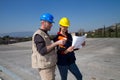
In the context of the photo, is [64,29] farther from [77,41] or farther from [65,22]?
[77,41]

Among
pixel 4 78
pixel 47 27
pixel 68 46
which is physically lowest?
pixel 4 78

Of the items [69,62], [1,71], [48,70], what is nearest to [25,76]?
[1,71]

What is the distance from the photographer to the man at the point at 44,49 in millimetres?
4191

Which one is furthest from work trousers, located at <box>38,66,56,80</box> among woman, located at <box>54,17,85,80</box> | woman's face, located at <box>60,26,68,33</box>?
woman's face, located at <box>60,26,68,33</box>

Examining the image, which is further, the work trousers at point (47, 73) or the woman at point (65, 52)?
the woman at point (65, 52)

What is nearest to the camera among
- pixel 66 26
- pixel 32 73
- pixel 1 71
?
pixel 66 26

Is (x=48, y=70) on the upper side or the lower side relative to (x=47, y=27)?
lower

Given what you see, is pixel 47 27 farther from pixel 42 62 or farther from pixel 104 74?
pixel 104 74

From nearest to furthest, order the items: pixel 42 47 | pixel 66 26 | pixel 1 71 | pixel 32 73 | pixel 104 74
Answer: pixel 42 47 → pixel 66 26 → pixel 104 74 → pixel 32 73 → pixel 1 71

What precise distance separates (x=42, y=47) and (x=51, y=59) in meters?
0.31

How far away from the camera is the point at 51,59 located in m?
4.34

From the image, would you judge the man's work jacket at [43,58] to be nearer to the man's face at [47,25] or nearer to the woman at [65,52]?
the man's face at [47,25]

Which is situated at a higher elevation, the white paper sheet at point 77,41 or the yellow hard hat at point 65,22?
the yellow hard hat at point 65,22

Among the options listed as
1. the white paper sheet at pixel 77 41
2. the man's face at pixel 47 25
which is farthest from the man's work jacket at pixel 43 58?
the white paper sheet at pixel 77 41
